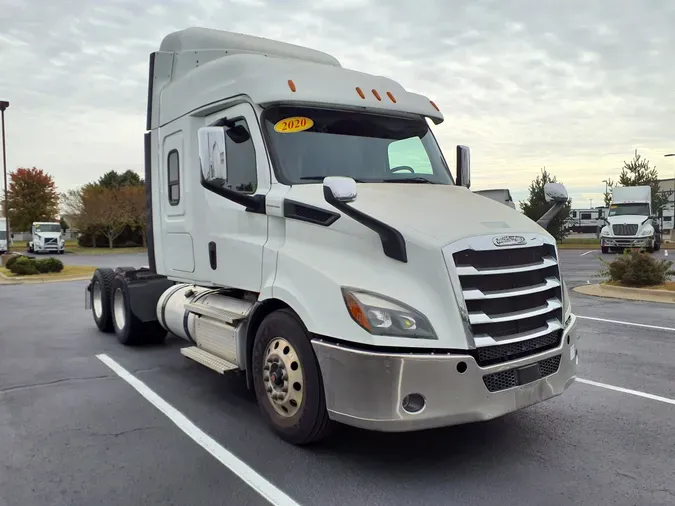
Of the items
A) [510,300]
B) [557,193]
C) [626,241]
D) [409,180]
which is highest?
[409,180]

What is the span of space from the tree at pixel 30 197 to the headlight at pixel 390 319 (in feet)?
199

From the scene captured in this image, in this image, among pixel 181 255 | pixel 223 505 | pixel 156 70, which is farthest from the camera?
pixel 156 70

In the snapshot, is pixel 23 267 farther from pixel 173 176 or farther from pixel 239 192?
pixel 239 192

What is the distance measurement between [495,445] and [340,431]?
1194mm

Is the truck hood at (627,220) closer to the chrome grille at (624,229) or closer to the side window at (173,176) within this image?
the chrome grille at (624,229)

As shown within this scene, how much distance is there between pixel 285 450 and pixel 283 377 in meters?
0.53

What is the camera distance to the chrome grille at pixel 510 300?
3727 millimetres

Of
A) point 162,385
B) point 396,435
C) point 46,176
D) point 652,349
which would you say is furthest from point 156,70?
point 46,176

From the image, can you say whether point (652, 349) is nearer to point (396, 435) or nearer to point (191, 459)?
point (396, 435)

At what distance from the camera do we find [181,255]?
6.00 meters

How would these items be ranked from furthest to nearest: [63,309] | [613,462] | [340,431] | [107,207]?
[107,207], [63,309], [340,431], [613,462]

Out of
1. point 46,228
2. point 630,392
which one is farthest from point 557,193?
point 46,228

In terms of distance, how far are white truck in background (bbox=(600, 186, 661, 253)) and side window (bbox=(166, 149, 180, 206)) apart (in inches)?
Answer: 1045

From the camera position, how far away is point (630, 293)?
13.4 m
